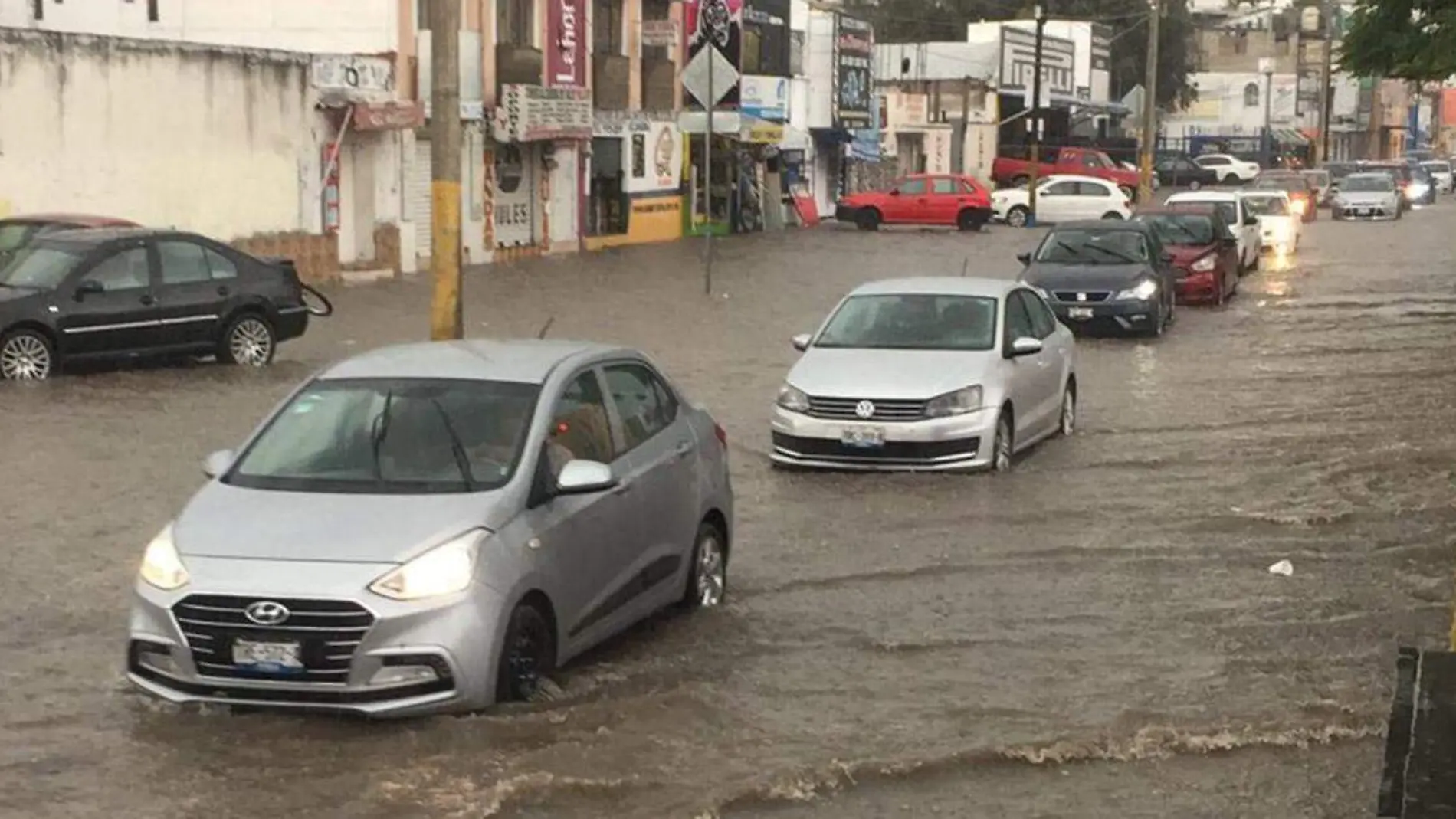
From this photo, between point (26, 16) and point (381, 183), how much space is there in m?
8.74

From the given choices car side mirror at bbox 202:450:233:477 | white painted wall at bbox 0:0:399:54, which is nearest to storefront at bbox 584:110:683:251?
white painted wall at bbox 0:0:399:54

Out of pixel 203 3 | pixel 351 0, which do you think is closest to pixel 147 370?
pixel 351 0

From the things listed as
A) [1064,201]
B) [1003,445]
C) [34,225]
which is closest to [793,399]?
[1003,445]

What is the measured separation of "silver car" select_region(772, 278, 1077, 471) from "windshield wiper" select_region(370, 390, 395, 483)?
20.2ft

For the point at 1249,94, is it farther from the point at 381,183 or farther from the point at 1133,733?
the point at 1133,733

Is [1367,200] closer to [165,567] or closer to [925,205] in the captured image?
[925,205]

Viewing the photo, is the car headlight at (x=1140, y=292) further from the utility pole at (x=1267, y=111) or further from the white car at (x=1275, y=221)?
the utility pole at (x=1267, y=111)

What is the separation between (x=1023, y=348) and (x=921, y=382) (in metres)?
1.08

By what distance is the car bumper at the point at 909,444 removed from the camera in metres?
14.6

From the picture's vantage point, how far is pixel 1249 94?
4405 inches

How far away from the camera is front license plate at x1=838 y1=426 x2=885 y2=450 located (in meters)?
14.6

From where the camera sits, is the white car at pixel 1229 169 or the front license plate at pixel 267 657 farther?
the white car at pixel 1229 169

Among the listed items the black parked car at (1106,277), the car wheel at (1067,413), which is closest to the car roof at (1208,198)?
the black parked car at (1106,277)

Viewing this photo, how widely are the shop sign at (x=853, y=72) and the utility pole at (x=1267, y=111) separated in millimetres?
47319
